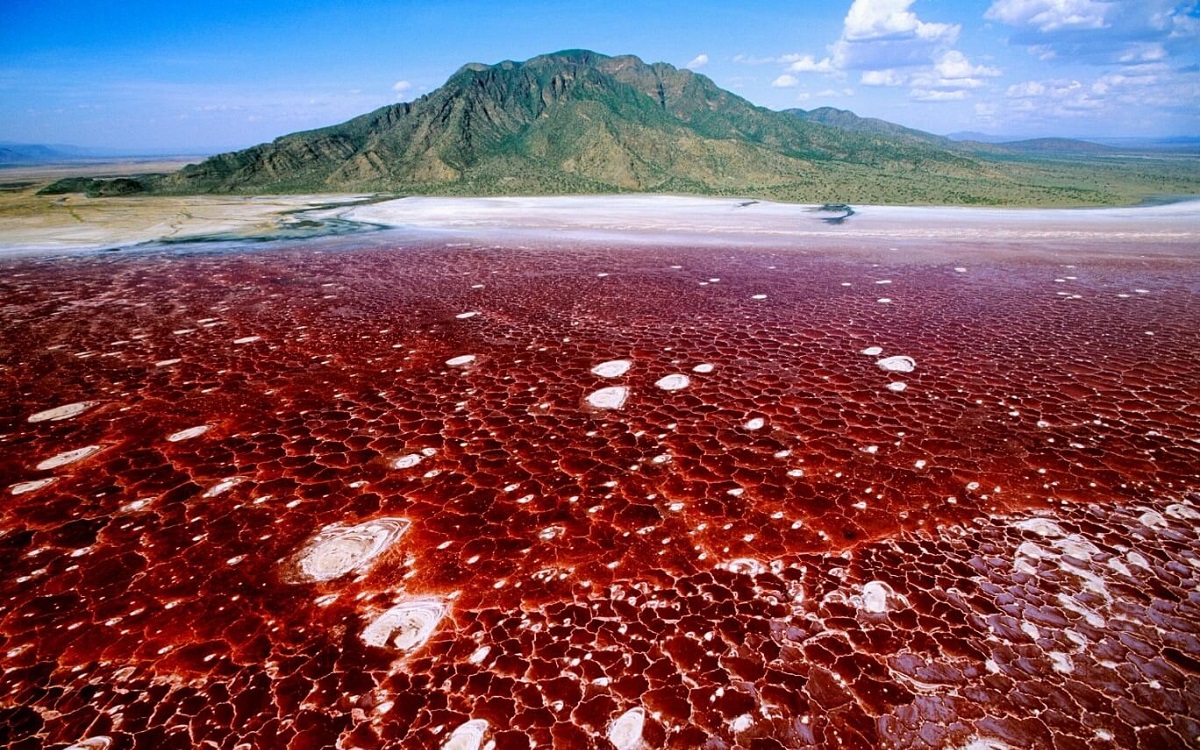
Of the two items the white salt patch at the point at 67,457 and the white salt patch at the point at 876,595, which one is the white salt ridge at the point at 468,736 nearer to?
the white salt patch at the point at 876,595

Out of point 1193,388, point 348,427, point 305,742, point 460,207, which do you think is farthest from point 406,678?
point 460,207

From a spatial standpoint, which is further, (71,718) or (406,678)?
(406,678)

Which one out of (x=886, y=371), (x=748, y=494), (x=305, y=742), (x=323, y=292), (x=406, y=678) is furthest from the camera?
(x=323, y=292)

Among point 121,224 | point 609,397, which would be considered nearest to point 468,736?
point 609,397

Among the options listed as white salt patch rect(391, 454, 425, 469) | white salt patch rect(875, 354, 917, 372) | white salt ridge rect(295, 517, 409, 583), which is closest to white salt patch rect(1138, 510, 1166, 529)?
white salt patch rect(875, 354, 917, 372)

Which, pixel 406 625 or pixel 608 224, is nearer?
pixel 406 625

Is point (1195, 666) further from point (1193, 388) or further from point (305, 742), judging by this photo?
point (1193, 388)

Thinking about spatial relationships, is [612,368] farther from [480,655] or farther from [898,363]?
[480,655]
